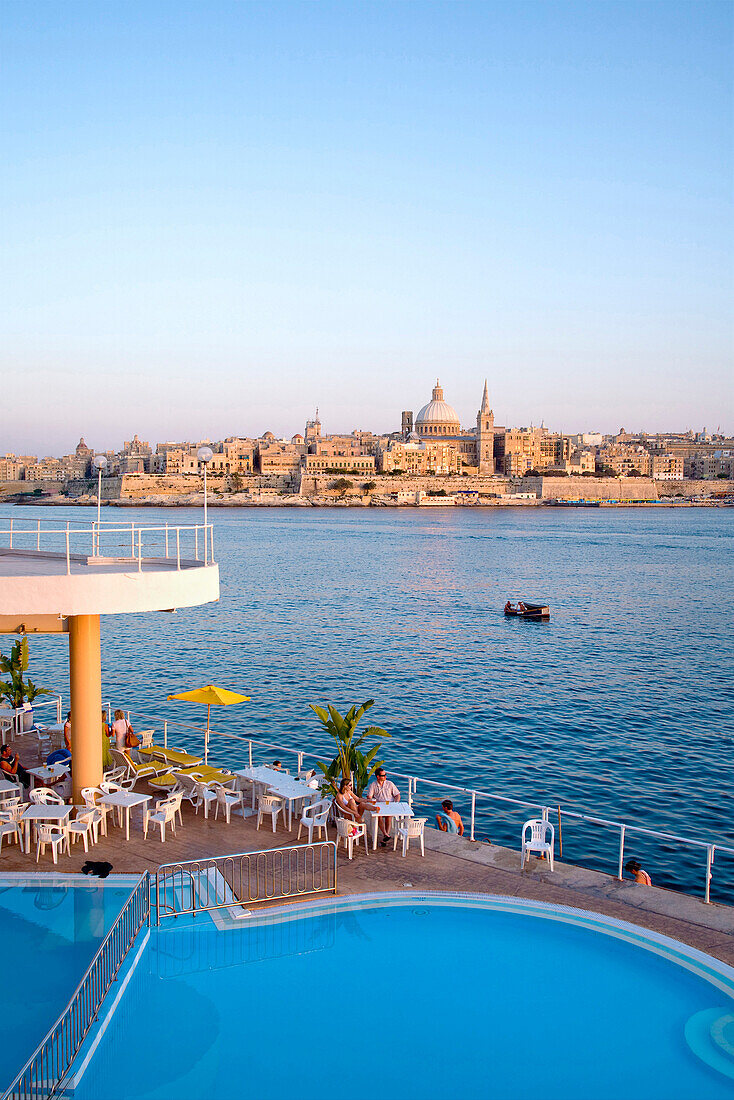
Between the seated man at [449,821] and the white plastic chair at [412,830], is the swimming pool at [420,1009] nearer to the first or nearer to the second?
the white plastic chair at [412,830]

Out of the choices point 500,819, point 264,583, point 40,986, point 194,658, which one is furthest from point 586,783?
point 264,583

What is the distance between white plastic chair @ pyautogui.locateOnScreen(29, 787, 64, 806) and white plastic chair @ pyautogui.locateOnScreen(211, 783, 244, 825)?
186 cm

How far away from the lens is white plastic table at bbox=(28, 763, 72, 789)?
37.9ft

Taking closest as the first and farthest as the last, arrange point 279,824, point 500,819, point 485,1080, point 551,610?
point 485,1080 → point 279,824 → point 500,819 → point 551,610

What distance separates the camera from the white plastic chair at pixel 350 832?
988cm

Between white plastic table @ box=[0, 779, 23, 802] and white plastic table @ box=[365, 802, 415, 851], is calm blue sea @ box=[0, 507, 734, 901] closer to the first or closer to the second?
white plastic table @ box=[365, 802, 415, 851]

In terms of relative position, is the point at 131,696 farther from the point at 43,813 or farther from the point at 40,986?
the point at 40,986

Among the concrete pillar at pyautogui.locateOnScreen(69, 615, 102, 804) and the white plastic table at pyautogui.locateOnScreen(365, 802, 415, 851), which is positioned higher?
the concrete pillar at pyautogui.locateOnScreen(69, 615, 102, 804)

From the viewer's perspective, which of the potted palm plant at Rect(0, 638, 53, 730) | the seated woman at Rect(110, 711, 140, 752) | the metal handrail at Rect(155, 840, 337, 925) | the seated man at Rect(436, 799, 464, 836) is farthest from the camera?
the potted palm plant at Rect(0, 638, 53, 730)

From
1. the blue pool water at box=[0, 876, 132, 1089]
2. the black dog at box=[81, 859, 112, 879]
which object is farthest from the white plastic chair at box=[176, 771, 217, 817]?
the blue pool water at box=[0, 876, 132, 1089]

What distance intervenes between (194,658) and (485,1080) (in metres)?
26.6

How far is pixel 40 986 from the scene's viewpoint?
7.17 m

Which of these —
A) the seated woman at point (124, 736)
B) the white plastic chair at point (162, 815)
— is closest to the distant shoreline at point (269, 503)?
the seated woman at point (124, 736)

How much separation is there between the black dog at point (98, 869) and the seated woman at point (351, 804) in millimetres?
2769
